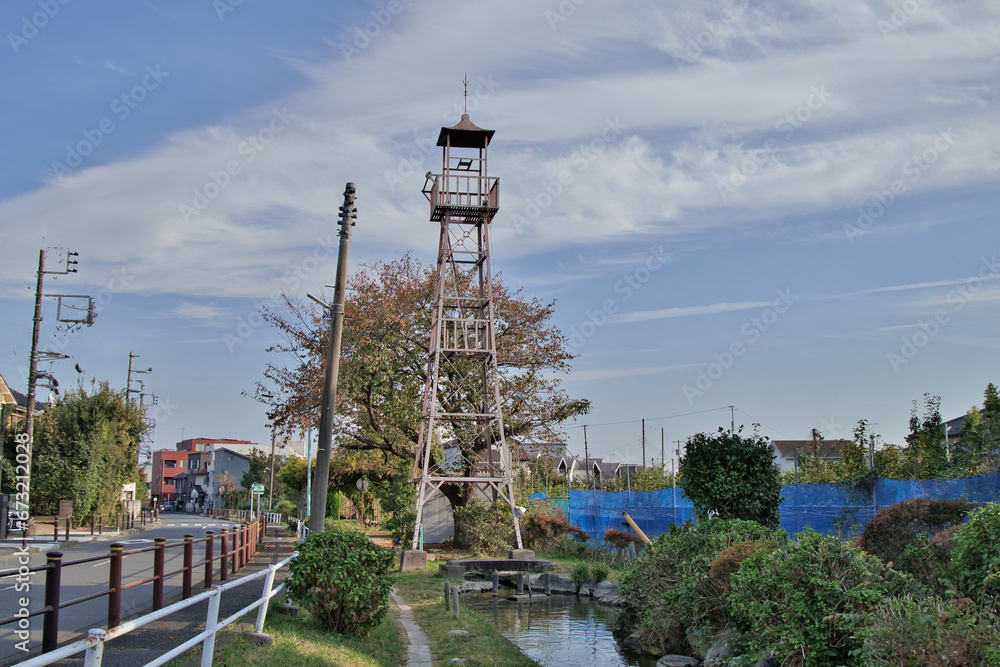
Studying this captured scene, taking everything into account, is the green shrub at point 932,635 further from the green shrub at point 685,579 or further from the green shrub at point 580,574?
the green shrub at point 580,574

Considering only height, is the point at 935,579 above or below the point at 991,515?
below

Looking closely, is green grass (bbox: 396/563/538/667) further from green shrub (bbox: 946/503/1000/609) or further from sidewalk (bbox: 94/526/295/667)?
green shrub (bbox: 946/503/1000/609)

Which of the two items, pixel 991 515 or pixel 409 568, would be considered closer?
pixel 991 515

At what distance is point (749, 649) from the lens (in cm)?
1072

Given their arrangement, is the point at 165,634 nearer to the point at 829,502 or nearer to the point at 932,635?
the point at 932,635

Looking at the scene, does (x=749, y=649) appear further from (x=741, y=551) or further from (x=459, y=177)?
(x=459, y=177)

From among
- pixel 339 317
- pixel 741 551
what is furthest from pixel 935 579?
pixel 339 317

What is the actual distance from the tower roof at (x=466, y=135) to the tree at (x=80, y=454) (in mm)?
24013

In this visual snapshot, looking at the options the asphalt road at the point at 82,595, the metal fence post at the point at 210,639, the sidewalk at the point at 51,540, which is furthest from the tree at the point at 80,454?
the metal fence post at the point at 210,639

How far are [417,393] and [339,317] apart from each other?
14.7 meters

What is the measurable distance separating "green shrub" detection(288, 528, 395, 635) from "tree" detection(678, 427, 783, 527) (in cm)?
677

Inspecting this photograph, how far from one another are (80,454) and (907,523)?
1467 inches

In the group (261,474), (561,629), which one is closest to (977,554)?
(561,629)

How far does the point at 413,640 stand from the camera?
12836mm
